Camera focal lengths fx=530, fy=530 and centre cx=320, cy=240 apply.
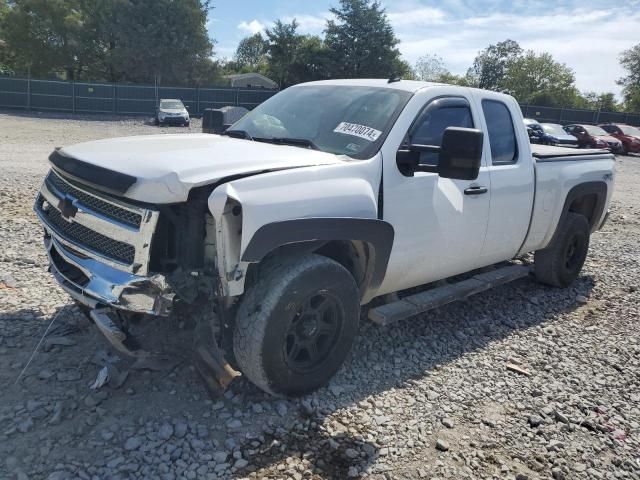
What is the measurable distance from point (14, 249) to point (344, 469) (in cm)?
422

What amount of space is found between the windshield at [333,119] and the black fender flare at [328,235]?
0.49 meters

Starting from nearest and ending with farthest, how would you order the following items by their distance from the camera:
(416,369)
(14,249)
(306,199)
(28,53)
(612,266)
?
1. (306,199)
2. (416,369)
3. (14,249)
4. (612,266)
5. (28,53)

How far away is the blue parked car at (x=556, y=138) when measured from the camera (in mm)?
23516

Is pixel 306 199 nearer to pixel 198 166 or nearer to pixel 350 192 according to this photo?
pixel 350 192

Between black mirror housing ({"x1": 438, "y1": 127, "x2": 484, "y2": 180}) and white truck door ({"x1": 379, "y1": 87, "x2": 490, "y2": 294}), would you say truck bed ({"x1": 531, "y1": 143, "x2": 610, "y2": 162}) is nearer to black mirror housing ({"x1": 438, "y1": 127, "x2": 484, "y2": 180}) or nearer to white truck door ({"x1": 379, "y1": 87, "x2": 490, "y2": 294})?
white truck door ({"x1": 379, "y1": 87, "x2": 490, "y2": 294})

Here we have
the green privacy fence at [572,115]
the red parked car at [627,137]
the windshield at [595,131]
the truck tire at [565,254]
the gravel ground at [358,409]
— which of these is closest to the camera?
the gravel ground at [358,409]

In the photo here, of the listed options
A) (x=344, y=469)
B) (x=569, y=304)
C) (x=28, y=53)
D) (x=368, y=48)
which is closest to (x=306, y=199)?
(x=344, y=469)

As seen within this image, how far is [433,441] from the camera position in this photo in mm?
3025

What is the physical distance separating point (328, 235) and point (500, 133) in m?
2.26

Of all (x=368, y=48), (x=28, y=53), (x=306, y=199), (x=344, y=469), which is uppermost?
(x=368, y=48)

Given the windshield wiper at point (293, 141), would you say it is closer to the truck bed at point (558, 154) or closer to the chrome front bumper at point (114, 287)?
the chrome front bumper at point (114, 287)

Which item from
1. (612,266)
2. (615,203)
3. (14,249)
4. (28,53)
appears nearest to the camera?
(14,249)

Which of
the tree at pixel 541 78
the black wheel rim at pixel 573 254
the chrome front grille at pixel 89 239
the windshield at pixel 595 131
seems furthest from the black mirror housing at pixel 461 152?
the tree at pixel 541 78

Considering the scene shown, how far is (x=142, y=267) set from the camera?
8.68 ft
